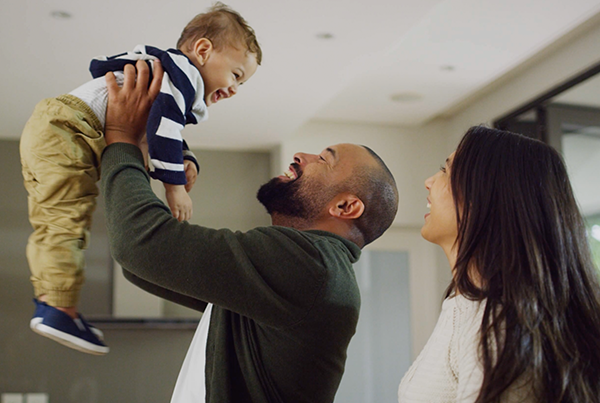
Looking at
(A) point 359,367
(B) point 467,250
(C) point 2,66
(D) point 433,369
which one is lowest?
(A) point 359,367

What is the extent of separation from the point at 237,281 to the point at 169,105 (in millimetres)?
360

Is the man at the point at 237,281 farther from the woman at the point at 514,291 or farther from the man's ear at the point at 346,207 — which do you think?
the woman at the point at 514,291

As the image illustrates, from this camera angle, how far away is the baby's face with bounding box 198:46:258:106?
1349 millimetres

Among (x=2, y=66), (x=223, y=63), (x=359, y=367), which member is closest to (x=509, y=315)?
(x=223, y=63)

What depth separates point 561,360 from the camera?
3.10ft

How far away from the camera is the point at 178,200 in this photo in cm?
122

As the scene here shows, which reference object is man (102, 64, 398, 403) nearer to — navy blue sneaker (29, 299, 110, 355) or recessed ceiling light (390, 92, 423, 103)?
navy blue sneaker (29, 299, 110, 355)

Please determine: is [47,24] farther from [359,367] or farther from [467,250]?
[359,367]

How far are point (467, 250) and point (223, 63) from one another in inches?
26.1

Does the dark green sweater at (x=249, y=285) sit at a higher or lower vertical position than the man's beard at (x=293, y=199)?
lower

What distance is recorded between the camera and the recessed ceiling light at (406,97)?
3.74 metres

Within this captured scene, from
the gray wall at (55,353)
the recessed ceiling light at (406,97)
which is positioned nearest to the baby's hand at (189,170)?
the recessed ceiling light at (406,97)

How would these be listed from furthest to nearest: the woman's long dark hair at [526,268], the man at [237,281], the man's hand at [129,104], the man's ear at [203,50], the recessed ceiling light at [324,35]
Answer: the recessed ceiling light at [324,35]
the man's ear at [203,50]
the man's hand at [129,104]
the man at [237,281]
the woman's long dark hair at [526,268]

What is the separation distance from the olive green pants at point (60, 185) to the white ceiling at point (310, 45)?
1.38m
